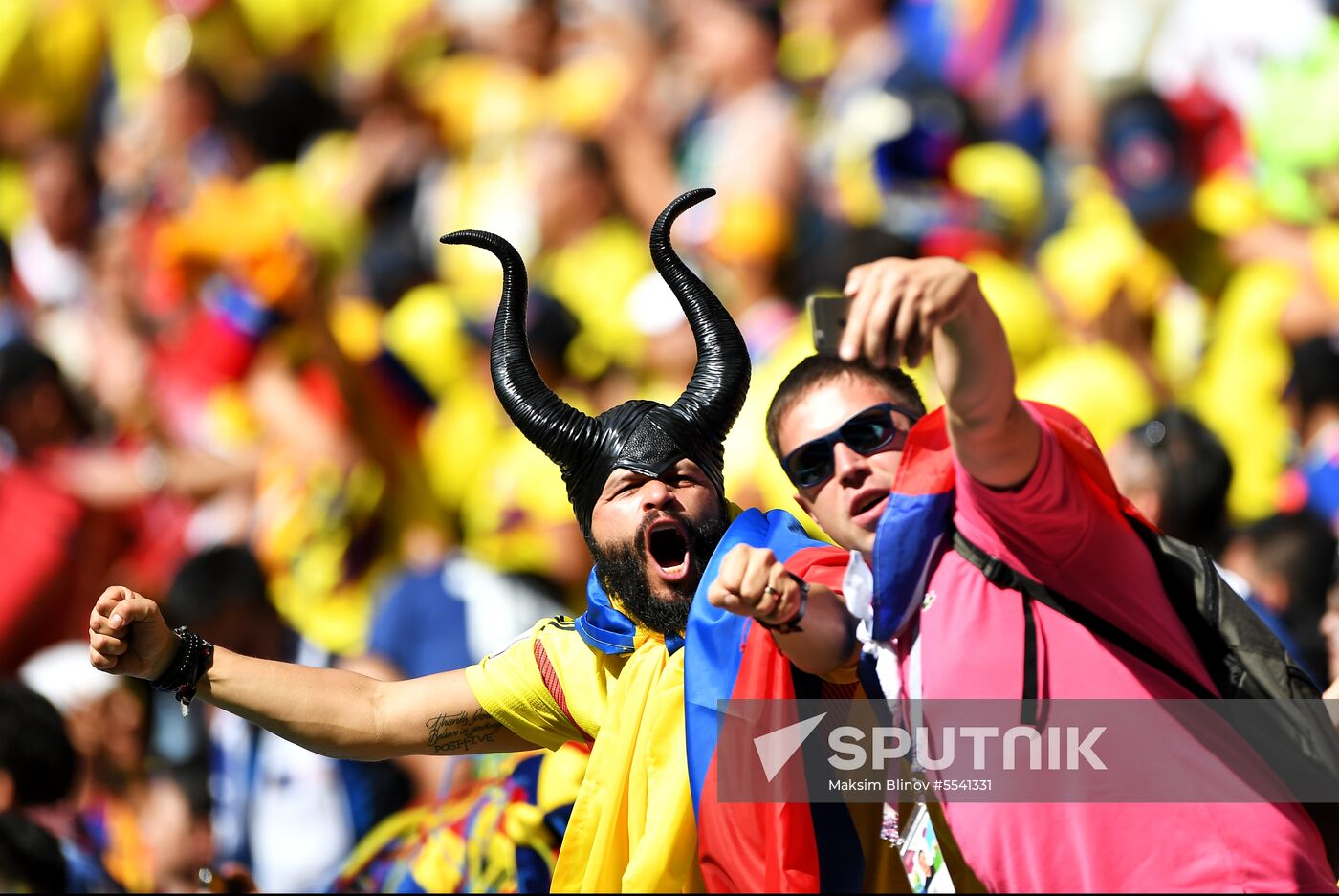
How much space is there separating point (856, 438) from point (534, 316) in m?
3.60

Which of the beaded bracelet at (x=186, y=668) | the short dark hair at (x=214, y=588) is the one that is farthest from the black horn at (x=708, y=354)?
the short dark hair at (x=214, y=588)

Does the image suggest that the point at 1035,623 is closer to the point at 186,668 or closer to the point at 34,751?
the point at 186,668

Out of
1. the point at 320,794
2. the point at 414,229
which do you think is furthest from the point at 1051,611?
the point at 414,229

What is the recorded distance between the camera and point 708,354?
3305 mm

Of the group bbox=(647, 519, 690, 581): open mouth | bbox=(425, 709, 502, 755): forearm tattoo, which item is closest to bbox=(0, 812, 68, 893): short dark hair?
bbox=(425, 709, 502, 755): forearm tattoo

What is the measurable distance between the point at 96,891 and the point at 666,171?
12.8ft

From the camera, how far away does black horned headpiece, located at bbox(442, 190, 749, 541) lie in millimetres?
3193

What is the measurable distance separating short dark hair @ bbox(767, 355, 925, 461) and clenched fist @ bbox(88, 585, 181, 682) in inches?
47.7

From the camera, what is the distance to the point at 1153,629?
266 cm

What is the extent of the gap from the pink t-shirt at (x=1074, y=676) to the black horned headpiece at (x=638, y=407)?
682 mm

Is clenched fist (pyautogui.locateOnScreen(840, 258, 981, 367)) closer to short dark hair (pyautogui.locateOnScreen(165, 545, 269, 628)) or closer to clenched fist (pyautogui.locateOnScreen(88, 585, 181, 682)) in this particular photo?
clenched fist (pyautogui.locateOnScreen(88, 585, 181, 682))

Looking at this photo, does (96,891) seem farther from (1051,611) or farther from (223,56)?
(223,56)

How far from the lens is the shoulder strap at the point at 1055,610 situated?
2607 millimetres

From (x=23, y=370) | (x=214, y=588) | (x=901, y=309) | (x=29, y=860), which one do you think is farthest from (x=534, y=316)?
(x=901, y=309)
